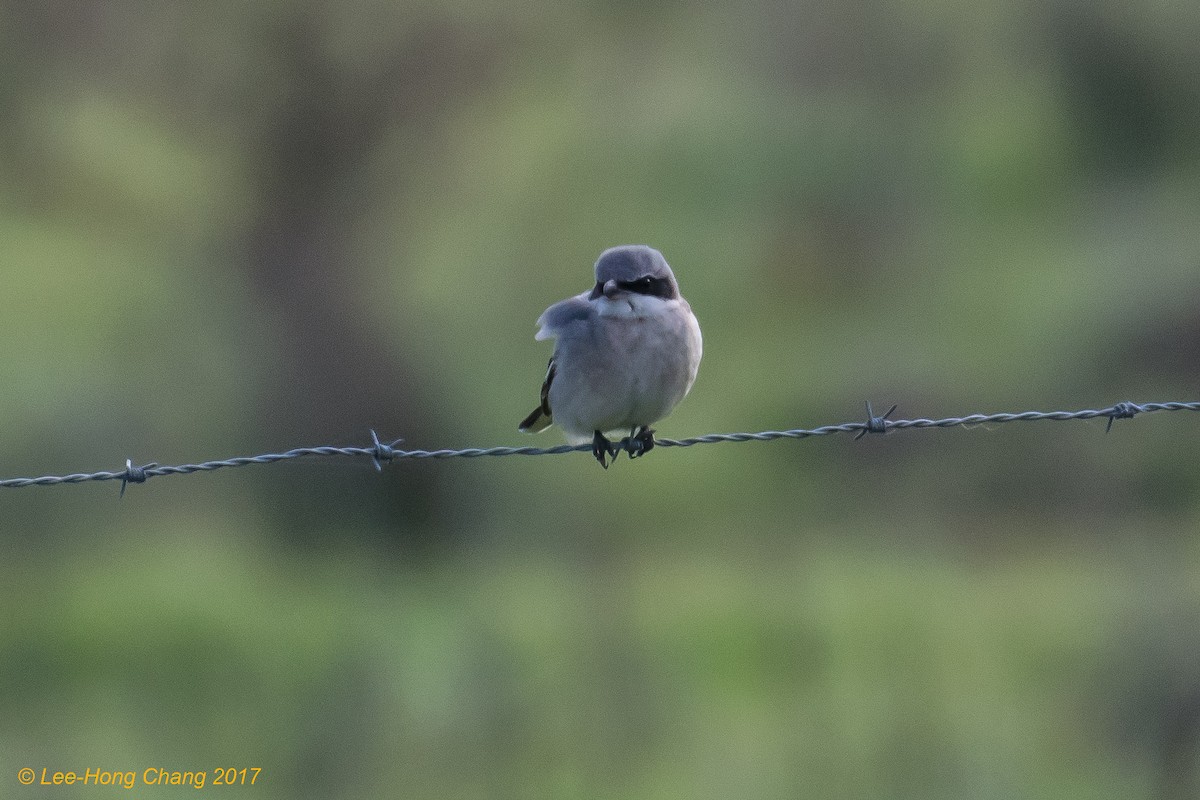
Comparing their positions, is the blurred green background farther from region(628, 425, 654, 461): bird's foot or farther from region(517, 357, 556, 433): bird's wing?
region(628, 425, 654, 461): bird's foot

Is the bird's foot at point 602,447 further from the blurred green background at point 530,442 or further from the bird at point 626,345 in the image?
the blurred green background at point 530,442

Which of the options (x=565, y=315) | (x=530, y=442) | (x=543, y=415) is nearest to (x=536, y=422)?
(x=543, y=415)

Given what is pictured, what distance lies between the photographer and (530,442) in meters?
13.1

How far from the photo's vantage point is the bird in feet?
22.6

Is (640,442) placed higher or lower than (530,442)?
lower

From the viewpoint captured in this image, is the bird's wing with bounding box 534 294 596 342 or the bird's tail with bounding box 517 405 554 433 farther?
the bird's tail with bounding box 517 405 554 433

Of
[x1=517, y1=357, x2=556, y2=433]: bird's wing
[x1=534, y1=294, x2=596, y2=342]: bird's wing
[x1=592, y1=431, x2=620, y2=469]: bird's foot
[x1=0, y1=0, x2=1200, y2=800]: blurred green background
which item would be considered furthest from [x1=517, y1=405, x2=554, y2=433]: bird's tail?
[x1=0, y1=0, x2=1200, y2=800]: blurred green background

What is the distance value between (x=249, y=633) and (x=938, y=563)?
21.4ft

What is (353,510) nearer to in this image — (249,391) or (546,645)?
(249,391)

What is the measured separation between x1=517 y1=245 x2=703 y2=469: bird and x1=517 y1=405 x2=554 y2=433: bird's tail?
2.00 ft

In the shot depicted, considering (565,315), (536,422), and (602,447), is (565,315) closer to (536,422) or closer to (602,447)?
(602,447)

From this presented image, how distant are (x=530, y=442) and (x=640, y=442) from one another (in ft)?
18.8

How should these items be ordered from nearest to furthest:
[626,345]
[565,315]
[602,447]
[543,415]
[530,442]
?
[626,345] → [565,315] → [602,447] → [543,415] → [530,442]

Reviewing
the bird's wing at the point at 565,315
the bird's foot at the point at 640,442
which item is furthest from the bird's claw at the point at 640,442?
the bird's wing at the point at 565,315
